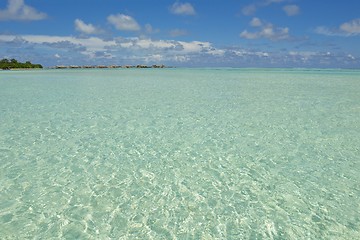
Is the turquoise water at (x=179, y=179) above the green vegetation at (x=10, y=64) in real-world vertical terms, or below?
above

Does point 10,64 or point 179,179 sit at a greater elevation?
point 179,179

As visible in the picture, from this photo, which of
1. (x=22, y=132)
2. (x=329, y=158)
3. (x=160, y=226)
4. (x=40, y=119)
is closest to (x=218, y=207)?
(x=160, y=226)

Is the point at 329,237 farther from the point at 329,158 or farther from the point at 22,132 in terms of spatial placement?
the point at 22,132

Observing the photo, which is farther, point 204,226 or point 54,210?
point 54,210

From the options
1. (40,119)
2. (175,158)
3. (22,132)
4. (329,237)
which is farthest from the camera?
(40,119)

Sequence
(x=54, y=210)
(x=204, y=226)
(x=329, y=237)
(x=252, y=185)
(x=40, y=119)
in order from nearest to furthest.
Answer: (x=329, y=237)
(x=204, y=226)
(x=54, y=210)
(x=252, y=185)
(x=40, y=119)

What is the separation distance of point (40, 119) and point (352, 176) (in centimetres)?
951

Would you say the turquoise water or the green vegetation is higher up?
the turquoise water

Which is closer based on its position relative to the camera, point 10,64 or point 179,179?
point 179,179

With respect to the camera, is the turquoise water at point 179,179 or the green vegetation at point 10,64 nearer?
the turquoise water at point 179,179

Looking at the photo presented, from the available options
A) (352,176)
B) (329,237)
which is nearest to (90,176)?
(329,237)

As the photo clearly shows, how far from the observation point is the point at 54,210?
14.4 ft

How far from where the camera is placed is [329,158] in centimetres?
666

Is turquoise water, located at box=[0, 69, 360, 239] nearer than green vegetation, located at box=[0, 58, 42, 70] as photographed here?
Yes
